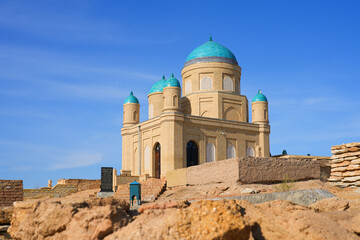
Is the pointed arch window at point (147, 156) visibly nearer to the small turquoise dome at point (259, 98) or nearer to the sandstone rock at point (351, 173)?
the small turquoise dome at point (259, 98)

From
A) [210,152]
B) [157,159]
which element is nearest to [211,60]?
[210,152]

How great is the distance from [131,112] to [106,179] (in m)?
9.65

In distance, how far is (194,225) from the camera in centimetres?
376

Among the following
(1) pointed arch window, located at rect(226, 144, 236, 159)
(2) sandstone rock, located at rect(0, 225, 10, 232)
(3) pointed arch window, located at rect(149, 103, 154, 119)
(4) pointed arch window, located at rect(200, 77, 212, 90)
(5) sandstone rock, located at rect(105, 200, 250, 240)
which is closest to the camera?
(5) sandstone rock, located at rect(105, 200, 250, 240)

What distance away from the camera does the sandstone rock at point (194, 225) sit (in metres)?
3.69

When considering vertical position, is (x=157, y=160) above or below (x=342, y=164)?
above

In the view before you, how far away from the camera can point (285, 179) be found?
1593 cm

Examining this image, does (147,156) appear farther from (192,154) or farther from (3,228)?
(3,228)

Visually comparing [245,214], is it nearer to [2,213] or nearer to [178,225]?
[178,225]

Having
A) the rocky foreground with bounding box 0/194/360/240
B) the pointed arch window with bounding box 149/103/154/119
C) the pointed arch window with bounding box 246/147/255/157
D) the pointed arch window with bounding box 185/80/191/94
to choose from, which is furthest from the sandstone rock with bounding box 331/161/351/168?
the pointed arch window with bounding box 149/103/154/119

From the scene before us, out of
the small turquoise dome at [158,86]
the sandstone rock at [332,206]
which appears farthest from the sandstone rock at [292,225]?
the small turquoise dome at [158,86]

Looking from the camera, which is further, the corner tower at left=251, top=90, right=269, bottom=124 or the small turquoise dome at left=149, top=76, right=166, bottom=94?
the small turquoise dome at left=149, top=76, right=166, bottom=94

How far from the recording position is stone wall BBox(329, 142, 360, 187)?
35.3 ft

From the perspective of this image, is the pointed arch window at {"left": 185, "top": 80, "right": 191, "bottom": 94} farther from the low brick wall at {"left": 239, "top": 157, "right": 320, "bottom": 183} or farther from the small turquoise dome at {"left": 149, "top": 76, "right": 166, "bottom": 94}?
the low brick wall at {"left": 239, "top": 157, "right": 320, "bottom": 183}
